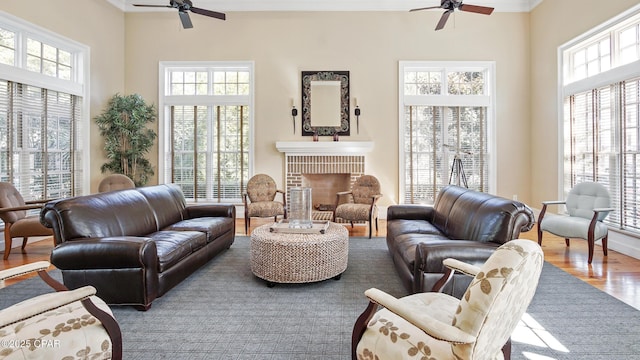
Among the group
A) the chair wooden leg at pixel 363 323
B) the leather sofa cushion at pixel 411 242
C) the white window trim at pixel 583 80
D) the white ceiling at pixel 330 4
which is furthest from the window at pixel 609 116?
the chair wooden leg at pixel 363 323

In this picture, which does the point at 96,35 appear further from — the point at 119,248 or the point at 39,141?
the point at 119,248

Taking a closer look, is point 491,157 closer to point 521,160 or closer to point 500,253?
point 521,160

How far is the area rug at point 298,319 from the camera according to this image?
1.93 metres

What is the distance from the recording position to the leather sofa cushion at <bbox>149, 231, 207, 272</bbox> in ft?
8.63

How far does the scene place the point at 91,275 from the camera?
2449 millimetres

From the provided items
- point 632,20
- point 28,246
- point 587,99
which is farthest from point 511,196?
point 28,246

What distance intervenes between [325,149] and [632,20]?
446 centimetres

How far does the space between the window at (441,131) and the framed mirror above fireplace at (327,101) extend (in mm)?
1087

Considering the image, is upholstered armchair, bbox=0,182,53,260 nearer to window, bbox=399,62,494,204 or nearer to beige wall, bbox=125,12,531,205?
beige wall, bbox=125,12,531,205

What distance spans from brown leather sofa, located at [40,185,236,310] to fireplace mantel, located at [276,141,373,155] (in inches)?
113

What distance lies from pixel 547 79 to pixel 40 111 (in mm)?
7964

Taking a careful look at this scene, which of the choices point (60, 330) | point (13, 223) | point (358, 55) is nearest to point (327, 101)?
point (358, 55)

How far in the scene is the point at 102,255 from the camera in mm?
2393

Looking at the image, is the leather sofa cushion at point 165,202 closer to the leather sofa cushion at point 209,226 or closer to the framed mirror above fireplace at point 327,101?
the leather sofa cushion at point 209,226
